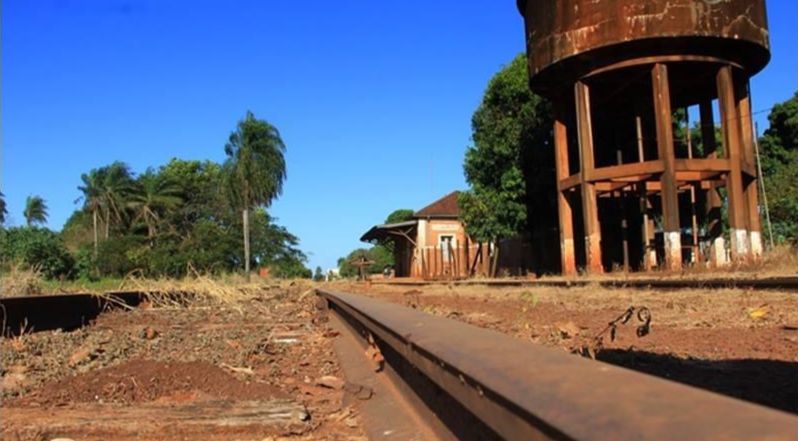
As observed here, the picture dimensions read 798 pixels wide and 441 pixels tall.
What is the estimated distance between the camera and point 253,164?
54.3m

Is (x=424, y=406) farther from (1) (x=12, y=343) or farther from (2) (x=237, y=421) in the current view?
(1) (x=12, y=343)

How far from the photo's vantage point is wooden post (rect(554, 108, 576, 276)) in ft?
81.6

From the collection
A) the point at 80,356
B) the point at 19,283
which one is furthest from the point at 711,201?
the point at 80,356

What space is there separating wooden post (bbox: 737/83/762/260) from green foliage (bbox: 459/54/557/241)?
8173mm

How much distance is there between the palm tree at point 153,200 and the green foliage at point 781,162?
A: 49.7m

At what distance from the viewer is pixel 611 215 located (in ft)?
102

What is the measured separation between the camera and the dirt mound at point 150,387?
4289 mm

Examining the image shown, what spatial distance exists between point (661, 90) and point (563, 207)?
17.2ft

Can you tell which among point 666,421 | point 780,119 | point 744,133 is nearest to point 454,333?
point 666,421

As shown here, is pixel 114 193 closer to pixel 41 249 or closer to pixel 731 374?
pixel 41 249

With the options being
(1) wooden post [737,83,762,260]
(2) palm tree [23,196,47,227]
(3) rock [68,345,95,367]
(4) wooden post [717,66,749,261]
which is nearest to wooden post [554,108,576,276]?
(4) wooden post [717,66,749,261]

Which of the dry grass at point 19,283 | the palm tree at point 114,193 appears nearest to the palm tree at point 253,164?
the palm tree at point 114,193

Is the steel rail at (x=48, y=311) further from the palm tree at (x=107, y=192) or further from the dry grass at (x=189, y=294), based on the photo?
the palm tree at (x=107, y=192)

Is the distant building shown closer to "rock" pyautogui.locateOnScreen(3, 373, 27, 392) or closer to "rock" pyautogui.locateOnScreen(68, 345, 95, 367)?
"rock" pyautogui.locateOnScreen(68, 345, 95, 367)
